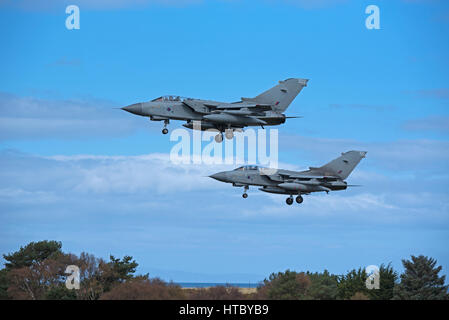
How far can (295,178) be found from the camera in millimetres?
77625

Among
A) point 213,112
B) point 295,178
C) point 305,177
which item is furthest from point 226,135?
point 305,177

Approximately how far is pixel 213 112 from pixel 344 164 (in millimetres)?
15978

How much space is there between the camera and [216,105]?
71312mm

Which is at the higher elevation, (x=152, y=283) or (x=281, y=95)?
(x=281, y=95)

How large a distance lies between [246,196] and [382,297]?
110ft

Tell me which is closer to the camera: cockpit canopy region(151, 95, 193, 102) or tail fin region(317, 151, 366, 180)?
cockpit canopy region(151, 95, 193, 102)

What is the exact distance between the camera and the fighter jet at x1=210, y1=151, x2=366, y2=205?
246 ft

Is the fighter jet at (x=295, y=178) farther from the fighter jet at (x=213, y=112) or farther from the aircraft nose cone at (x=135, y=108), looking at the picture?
the aircraft nose cone at (x=135, y=108)

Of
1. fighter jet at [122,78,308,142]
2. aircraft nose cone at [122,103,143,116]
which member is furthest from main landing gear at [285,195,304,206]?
aircraft nose cone at [122,103,143,116]

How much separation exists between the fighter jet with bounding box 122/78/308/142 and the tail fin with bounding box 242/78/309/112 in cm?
22

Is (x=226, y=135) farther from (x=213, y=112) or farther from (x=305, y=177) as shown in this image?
(x=305, y=177)

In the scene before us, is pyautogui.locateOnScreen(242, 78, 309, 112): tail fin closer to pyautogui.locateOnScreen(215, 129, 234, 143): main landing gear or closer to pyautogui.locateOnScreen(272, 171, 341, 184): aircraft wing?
pyautogui.locateOnScreen(215, 129, 234, 143): main landing gear
